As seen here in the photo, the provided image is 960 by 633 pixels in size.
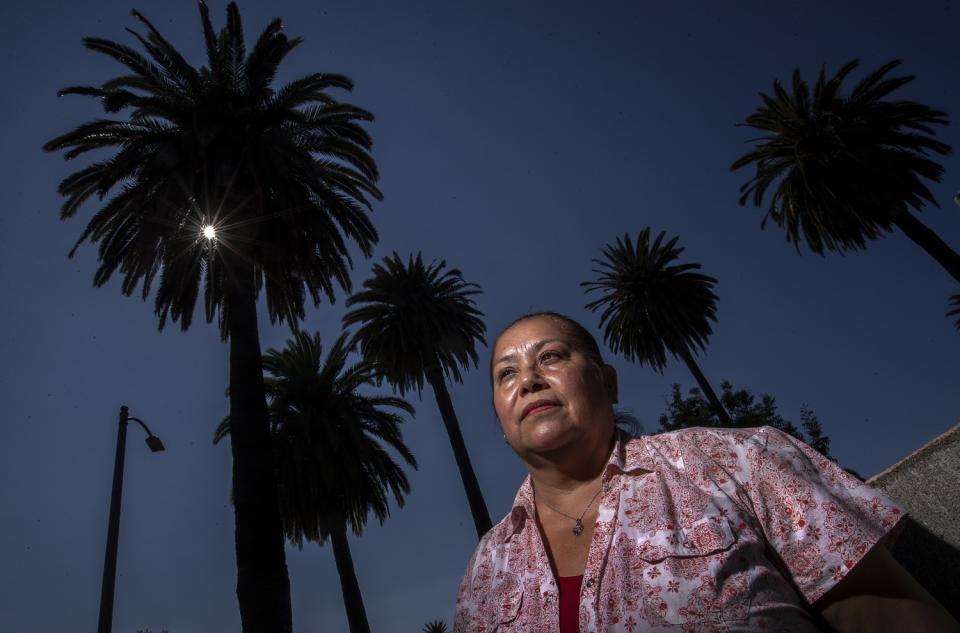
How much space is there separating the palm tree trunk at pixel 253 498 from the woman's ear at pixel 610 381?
760cm

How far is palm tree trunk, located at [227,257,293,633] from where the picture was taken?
781cm

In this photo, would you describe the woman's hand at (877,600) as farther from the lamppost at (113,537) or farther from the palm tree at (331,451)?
the palm tree at (331,451)

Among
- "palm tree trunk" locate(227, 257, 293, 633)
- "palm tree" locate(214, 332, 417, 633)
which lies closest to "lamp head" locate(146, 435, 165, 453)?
"palm tree trunk" locate(227, 257, 293, 633)

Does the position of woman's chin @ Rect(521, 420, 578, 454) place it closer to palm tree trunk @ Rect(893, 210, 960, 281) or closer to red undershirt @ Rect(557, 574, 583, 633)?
red undershirt @ Rect(557, 574, 583, 633)

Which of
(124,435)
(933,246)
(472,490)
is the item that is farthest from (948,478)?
(933,246)

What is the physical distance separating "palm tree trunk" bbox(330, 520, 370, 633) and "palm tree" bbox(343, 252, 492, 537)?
20.4ft

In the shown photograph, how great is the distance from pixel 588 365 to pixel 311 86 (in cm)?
1265

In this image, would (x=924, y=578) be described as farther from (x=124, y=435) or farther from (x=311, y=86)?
(x=311, y=86)

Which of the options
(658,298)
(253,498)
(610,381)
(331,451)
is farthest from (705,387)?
(610,381)

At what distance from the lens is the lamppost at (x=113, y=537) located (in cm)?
755

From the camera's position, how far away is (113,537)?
8.12 meters

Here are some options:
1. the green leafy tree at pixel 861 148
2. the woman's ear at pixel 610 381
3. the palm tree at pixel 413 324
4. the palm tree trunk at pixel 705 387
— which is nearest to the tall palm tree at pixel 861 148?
the green leafy tree at pixel 861 148

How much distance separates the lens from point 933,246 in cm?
1689

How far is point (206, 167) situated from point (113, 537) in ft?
23.9
